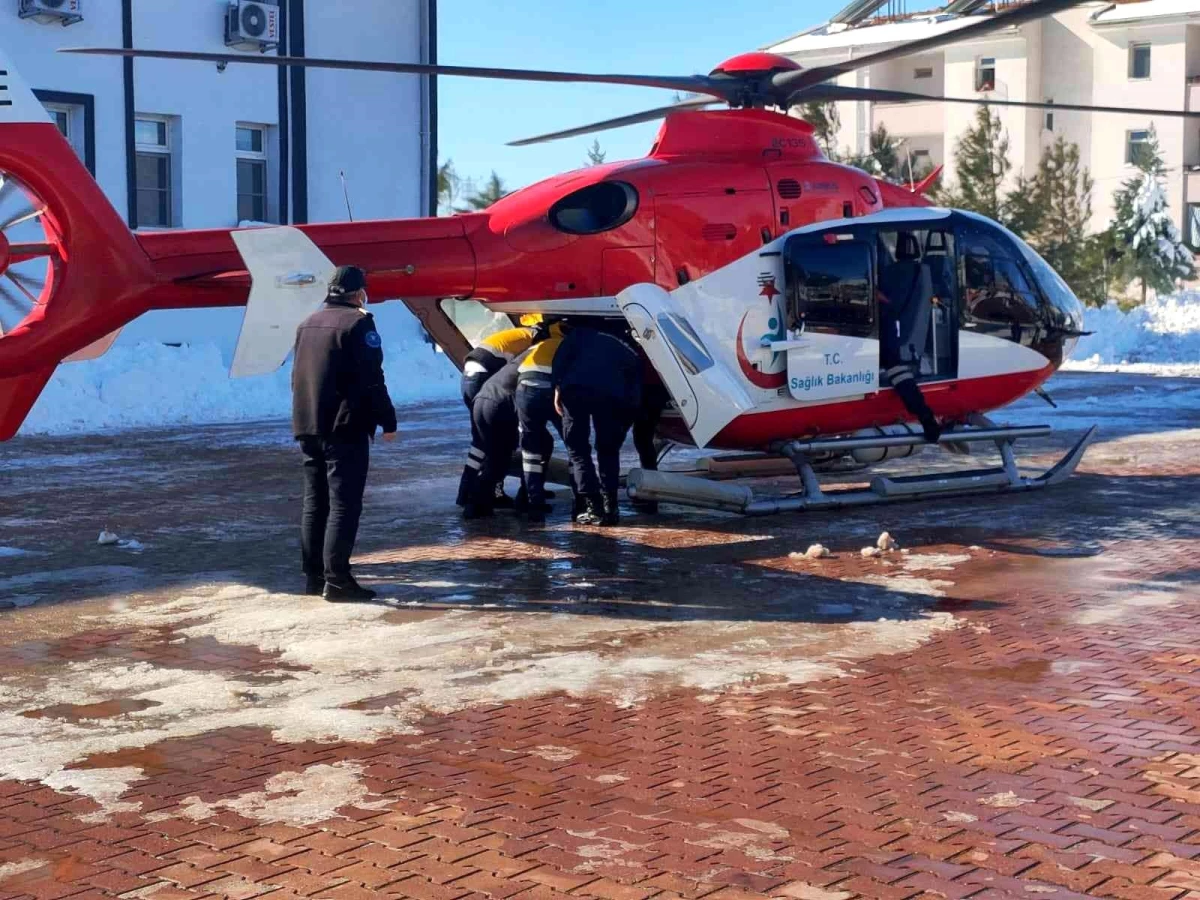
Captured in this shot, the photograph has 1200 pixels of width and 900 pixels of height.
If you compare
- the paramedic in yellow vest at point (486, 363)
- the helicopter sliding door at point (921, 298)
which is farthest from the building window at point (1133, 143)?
the paramedic in yellow vest at point (486, 363)

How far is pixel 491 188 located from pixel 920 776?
218 feet

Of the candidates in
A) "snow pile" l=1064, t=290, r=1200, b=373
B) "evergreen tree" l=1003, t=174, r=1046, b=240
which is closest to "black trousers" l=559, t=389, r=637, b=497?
"snow pile" l=1064, t=290, r=1200, b=373

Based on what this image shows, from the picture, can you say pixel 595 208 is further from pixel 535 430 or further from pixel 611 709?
pixel 611 709

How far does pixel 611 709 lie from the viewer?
21.4ft

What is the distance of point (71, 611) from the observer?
8609 millimetres

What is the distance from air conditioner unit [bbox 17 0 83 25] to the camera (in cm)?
2273

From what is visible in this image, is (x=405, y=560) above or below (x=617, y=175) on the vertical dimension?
below

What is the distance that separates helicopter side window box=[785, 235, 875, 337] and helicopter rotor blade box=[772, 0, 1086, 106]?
126cm

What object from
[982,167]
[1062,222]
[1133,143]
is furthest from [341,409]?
[1133,143]

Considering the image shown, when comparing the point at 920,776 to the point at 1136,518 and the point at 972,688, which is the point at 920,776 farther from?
the point at 1136,518

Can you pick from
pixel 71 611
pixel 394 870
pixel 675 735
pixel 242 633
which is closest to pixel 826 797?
pixel 675 735

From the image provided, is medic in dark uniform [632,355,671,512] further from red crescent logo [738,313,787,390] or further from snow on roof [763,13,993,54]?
snow on roof [763,13,993,54]

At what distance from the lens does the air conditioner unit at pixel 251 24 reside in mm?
25266

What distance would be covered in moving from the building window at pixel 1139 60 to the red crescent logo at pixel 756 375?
52.6m
